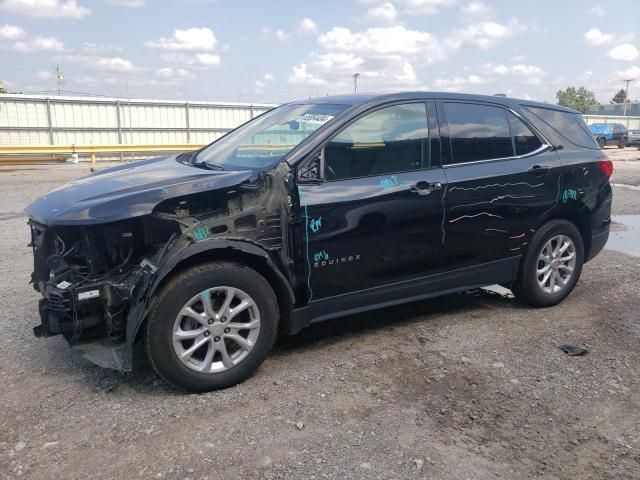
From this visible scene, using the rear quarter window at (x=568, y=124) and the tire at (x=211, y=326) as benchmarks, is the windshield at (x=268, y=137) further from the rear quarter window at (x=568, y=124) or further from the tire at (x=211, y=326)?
the rear quarter window at (x=568, y=124)

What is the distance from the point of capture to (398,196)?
12.9 feet

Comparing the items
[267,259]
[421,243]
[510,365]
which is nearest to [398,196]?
[421,243]

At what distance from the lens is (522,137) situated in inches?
185

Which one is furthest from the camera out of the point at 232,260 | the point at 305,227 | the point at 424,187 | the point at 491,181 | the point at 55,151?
the point at 55,151

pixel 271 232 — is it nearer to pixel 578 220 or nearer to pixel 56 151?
pixel 578 220

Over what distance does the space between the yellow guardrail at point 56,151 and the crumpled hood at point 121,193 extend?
662 inches

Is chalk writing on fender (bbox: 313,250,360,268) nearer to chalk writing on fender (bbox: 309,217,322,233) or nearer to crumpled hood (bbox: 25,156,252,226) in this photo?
chalk writing on fender (bbox: 309,217,322,233)

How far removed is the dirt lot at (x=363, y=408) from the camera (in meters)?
2.71

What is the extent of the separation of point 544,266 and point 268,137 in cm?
263

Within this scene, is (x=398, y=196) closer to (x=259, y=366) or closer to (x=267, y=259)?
(x=267, y=259)

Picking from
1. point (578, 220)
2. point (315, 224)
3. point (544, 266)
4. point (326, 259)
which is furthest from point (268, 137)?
point (578, 220)

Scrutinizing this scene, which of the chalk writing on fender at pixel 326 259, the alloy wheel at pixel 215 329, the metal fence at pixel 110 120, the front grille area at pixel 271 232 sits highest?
the metal fence at pixel 110 120

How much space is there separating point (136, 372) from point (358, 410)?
148 cm

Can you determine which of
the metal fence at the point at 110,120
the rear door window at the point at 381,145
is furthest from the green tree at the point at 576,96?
the rear door window at the point at 381,145
